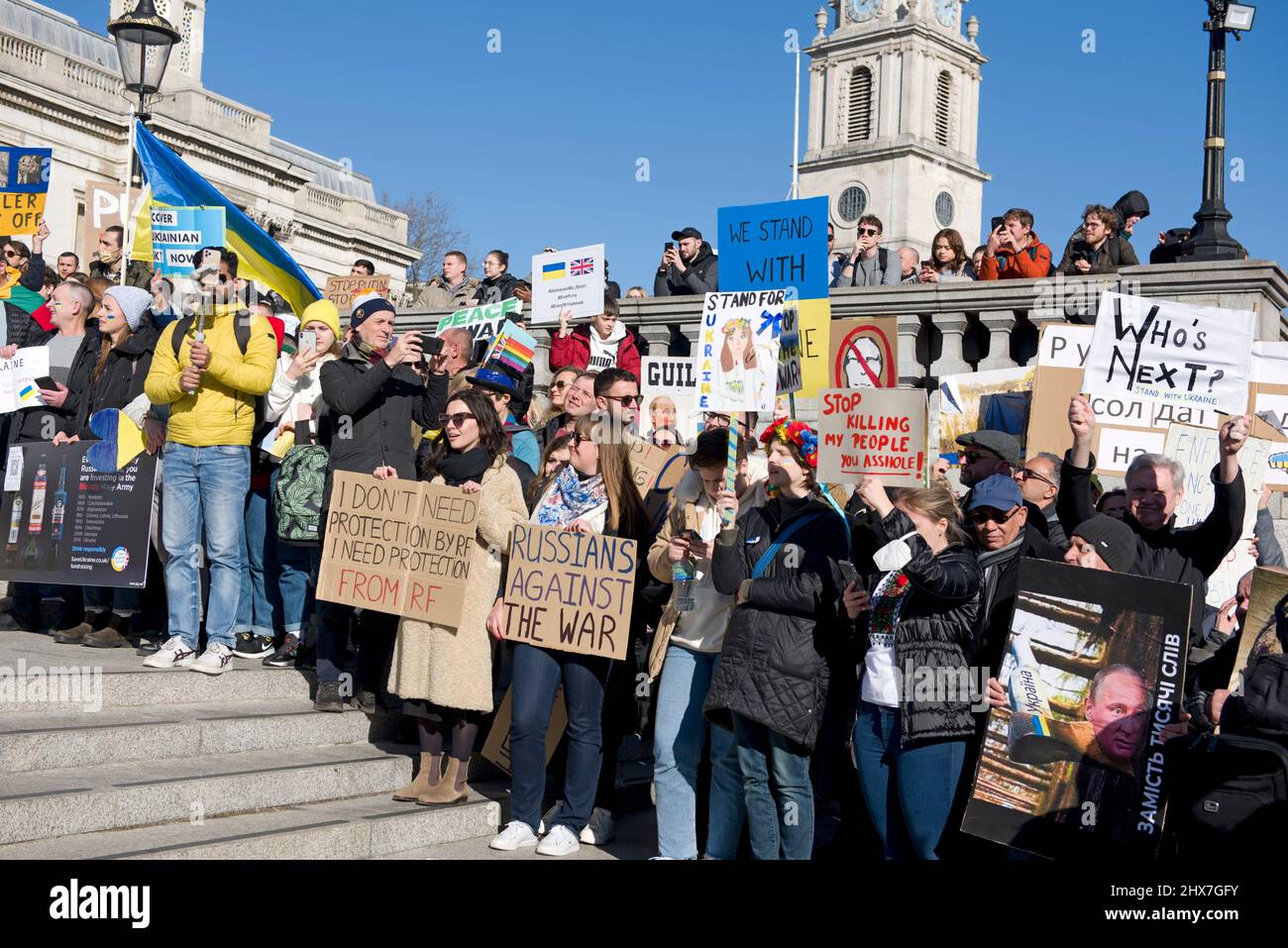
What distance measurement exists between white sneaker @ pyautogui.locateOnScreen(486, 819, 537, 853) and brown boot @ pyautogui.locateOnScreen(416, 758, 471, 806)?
0.37 m

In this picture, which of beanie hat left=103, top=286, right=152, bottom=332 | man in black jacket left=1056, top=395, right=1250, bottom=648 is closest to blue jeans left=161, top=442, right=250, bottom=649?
beanie hat left=103, top=286, right=152, bottom=332

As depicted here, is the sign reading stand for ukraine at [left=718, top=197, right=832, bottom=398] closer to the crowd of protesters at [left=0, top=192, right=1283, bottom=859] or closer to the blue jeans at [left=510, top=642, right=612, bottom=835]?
the crowd of protesters at [left=0, top=192, right=1283, bottom=859]

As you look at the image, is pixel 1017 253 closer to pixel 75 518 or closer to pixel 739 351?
pixel 739 351

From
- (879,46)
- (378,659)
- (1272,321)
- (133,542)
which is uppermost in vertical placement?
(879,46)

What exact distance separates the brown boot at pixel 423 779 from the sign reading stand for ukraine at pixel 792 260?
280 centimetres

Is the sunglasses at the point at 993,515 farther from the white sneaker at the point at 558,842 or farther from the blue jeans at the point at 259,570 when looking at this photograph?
the blue jeans at the point at 259,570

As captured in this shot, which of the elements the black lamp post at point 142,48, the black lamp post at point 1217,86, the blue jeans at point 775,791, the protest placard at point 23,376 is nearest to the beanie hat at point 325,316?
the protest placard at point 23,376

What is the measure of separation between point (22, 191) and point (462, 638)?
241 inches

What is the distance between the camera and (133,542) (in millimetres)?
8359

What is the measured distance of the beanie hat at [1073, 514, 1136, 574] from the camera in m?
5.74
